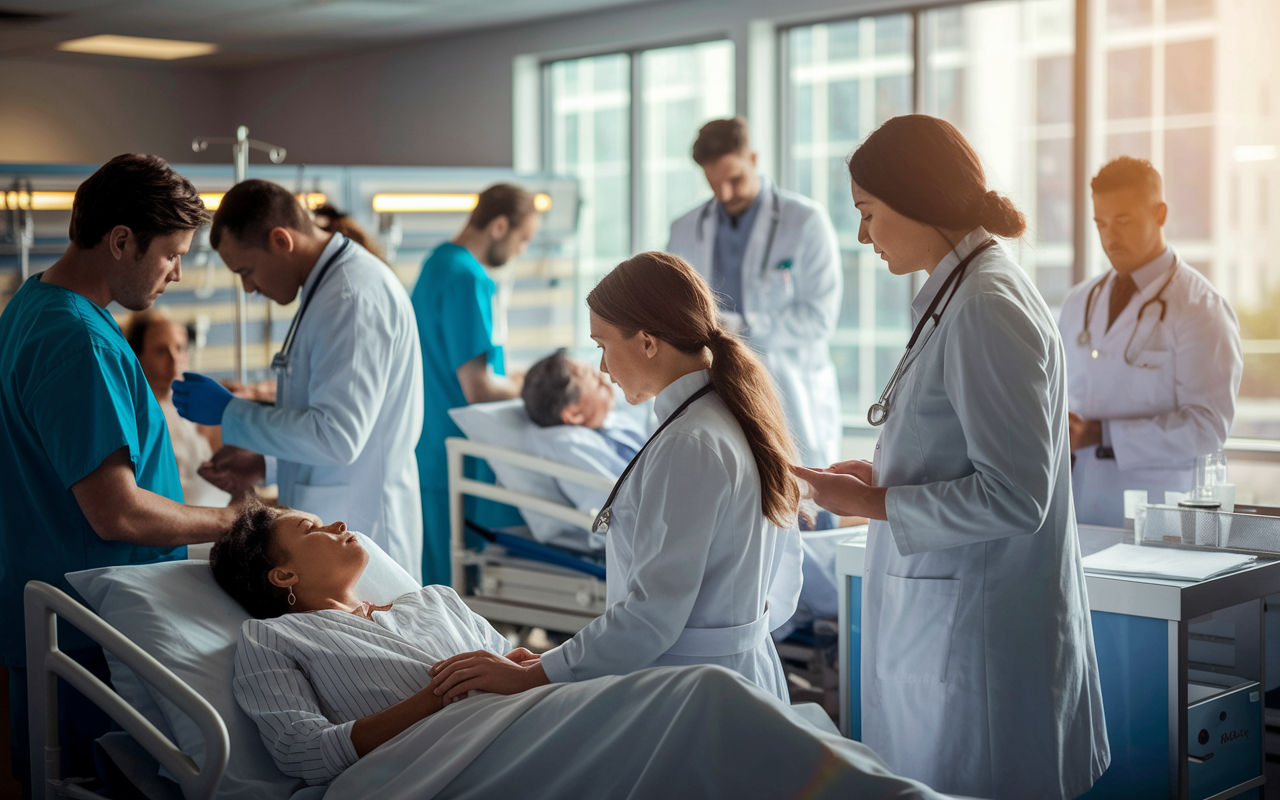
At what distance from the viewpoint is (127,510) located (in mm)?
1941

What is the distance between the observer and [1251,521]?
224 centimetres

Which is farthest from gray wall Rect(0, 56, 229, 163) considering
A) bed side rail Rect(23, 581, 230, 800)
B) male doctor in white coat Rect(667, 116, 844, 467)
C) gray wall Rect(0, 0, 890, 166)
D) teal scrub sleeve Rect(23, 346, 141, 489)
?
bed side rail Rect(23, 581, 230, 800)

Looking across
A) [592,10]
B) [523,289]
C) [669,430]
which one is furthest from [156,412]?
[592,10]

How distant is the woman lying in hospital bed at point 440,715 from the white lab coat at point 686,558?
63mm

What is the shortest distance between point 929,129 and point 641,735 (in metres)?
0.99

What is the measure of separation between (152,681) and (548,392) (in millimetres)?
1901

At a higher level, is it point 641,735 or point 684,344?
point 684,344

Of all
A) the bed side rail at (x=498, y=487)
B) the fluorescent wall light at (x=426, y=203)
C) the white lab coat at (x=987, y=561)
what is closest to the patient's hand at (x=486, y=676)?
the white lab coat at (x=987, y=561)

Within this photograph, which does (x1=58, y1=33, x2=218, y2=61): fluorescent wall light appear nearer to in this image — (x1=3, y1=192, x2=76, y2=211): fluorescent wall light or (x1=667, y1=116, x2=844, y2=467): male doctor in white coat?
(x1=3, y1=192, x2=76, y2=211): fluorescent wall light

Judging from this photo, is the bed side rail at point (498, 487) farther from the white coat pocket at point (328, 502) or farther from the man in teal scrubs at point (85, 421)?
the man in teal scrubs at point (85, 421)

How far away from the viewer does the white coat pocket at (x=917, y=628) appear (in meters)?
1.72

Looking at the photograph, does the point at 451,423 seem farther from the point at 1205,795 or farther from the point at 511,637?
the point at 1205,795

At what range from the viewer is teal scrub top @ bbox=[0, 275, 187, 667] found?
1.88m

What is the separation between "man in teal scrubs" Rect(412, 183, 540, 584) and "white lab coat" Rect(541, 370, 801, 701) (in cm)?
173
